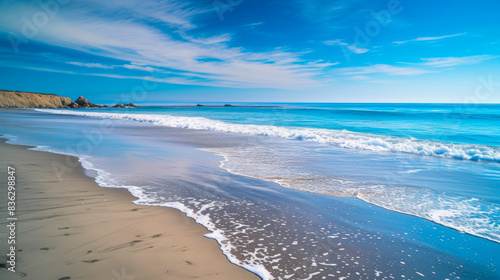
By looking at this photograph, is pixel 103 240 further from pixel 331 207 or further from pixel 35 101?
pixel 35 101

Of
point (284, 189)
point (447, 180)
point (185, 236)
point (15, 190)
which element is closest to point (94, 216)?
point (185, 236)

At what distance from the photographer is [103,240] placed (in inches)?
139

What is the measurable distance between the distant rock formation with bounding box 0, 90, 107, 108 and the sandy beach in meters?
89.4

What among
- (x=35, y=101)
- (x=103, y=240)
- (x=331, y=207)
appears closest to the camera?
(x=103, y=240)

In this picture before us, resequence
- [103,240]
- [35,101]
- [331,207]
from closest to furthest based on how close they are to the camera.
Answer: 1. [103,240]
2. [331,207]
3. [35,101]

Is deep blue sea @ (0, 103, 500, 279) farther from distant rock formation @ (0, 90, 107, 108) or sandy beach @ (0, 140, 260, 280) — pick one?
distant rock formation @ (0, 90, 107, 108)

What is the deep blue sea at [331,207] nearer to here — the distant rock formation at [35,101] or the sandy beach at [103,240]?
the sandy beach at [103,240]

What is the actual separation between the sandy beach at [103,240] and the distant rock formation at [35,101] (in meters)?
89.4

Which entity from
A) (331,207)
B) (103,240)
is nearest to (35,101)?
(103,240)

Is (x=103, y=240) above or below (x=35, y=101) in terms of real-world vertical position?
below

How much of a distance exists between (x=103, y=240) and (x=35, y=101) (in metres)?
95.6

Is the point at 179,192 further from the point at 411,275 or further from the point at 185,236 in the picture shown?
the point at 411,275

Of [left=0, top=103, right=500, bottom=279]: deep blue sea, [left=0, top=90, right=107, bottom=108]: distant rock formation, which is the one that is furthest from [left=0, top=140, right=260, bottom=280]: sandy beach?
[left=0, top=90, right=107, bottom=108]: distant rock formation

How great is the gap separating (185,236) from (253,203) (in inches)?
70.9
